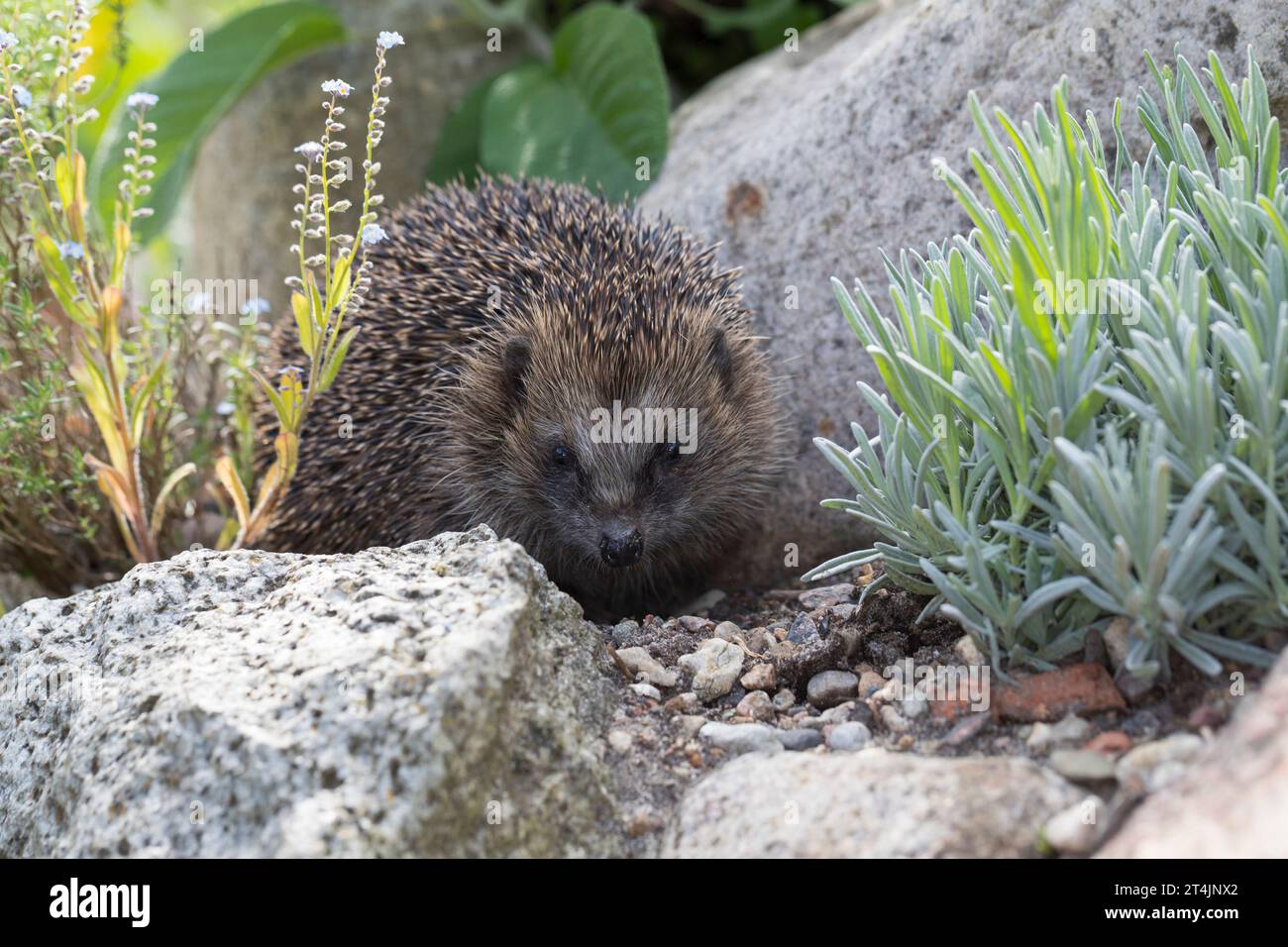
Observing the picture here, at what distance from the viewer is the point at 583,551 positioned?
16.5ft

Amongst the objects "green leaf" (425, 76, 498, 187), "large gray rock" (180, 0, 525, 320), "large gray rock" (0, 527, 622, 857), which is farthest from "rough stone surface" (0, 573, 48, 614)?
"green leaf" (425, 76, 498, 187)

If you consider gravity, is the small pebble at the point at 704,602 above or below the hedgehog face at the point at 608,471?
below

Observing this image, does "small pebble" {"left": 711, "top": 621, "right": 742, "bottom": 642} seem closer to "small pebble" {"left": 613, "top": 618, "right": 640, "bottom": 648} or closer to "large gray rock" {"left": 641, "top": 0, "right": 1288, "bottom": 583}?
"small pebble" {"left": 613, "top": 618, "right": 640, "bottom": 648}

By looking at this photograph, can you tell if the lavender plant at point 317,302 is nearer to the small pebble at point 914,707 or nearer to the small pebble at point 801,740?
the small pebble at point 801,740

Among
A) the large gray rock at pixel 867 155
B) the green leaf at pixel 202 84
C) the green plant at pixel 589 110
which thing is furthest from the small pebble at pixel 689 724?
the green leaf at pixel 202 84

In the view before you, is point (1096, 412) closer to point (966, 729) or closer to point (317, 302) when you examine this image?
point (966, 729)

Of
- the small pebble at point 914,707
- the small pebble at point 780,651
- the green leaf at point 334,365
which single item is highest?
the green leaf at point 334,365

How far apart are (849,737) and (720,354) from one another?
2219mm

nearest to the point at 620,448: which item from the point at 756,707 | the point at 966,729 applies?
the point at 756,707

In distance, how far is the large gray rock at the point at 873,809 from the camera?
2.69m

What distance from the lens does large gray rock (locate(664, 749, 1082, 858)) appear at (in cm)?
269

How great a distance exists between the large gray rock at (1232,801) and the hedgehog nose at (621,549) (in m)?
2.28

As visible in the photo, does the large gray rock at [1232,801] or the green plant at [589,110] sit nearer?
the large gray rock at [1232,801]

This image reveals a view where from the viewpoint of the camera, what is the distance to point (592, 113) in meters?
6.88
